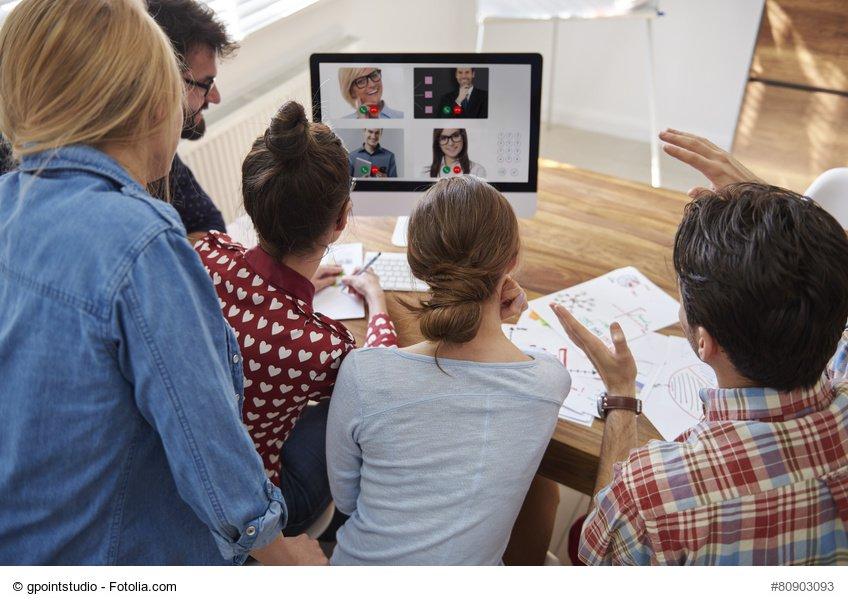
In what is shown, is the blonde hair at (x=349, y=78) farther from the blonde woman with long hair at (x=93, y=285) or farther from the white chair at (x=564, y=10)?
the white chair at (x=564, y=10)

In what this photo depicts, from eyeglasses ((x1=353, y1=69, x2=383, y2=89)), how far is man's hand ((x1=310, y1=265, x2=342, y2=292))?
1.39 ft

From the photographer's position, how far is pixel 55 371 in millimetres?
744

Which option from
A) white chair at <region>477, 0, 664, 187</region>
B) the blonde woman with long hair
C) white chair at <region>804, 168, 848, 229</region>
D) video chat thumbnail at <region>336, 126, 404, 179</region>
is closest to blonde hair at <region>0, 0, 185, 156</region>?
the blonde woman with long hair

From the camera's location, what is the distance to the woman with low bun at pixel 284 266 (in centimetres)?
117

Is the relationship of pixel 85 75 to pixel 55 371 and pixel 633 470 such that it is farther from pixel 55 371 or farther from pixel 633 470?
pixel 633 470

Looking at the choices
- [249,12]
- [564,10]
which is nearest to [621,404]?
[249,12]

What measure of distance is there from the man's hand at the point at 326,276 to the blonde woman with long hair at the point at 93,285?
73 centimetres

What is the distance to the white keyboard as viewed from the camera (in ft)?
5.18

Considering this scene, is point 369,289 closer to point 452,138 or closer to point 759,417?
point 452,138

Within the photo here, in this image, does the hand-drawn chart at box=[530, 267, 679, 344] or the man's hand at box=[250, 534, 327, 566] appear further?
the hand-drawn chart at box=[530, 267, 679, 344]

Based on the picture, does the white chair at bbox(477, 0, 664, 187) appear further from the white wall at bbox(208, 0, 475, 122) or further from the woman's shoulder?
the woman's shoulder

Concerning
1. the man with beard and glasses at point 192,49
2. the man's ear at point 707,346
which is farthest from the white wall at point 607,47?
the man's ear at point 707,346

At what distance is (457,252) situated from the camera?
1.06m

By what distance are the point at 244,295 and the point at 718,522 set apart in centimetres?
81
